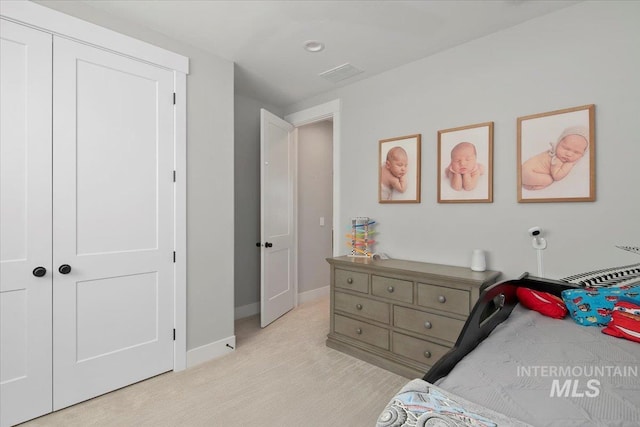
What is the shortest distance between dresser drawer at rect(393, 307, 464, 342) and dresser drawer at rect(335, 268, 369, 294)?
0.33 m

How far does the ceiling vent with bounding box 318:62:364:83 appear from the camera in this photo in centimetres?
292

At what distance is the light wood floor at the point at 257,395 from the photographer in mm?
1879

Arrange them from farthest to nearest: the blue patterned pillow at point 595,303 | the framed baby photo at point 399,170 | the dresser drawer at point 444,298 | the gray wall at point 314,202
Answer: the gray wall at point 314,202 < the framed baby photo at point 399,170 < the dresser drawer at point 444,298 < the blue patterned pillow at point 595,303

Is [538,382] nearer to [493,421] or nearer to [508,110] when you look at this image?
[493,421]

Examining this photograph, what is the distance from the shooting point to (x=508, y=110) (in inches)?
91.3

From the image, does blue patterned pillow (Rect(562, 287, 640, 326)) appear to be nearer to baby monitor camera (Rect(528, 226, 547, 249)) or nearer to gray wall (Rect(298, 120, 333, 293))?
baby monitor camera (Rect(528, 226, 547, 249))

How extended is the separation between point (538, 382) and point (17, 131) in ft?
9.19

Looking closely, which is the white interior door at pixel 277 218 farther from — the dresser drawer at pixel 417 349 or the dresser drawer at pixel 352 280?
the dresser drawer at pixel 417 349

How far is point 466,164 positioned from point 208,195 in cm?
215

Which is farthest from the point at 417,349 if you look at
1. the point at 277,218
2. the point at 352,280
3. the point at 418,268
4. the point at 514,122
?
the point at 277,218

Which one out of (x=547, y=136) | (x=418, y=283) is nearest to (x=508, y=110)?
(x=547, y=136)

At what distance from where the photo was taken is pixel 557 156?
6.89ft
